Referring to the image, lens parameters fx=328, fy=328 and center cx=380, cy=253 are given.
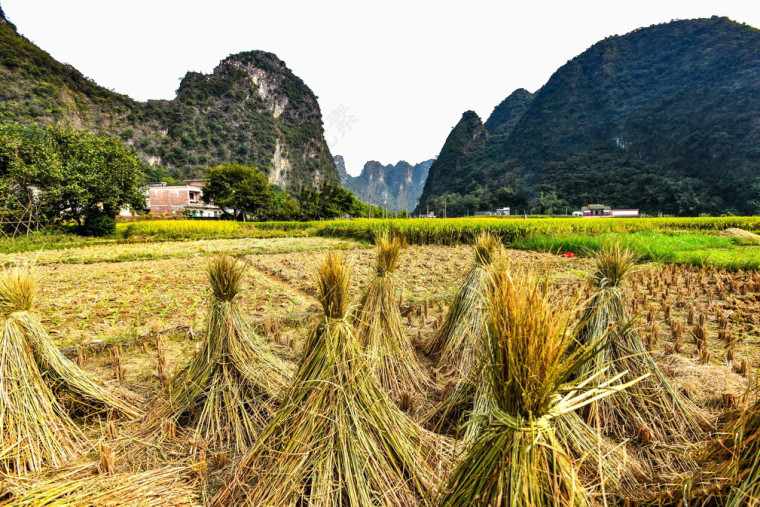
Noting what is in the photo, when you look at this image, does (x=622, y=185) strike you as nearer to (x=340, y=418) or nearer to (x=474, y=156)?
(x=474, y=156)

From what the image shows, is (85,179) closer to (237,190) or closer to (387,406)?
(237,190)

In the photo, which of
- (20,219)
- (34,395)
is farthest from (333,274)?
(20,219)

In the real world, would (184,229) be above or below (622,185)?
below

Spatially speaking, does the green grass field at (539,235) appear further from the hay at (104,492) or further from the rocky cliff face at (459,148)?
the rocky cliff face at (459,148)

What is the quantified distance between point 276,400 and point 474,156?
117 metres

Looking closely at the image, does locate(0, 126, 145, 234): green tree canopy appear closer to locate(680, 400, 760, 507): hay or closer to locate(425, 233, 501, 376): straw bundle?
locate(425, 233, 501, 376): straw bundle

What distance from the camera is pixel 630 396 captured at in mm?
2436

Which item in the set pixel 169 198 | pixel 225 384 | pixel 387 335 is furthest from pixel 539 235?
pixel 169 198

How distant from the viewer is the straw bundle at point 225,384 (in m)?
2.41

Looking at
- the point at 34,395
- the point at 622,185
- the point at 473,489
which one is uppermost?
the point at 622,185

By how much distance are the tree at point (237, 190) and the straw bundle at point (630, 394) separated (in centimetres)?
4213

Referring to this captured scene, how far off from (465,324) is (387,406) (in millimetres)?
1739

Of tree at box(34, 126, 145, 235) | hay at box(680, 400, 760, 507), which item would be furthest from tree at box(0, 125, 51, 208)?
hay at box(680, 400, 760, 507)

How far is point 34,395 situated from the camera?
2213 millimetres
